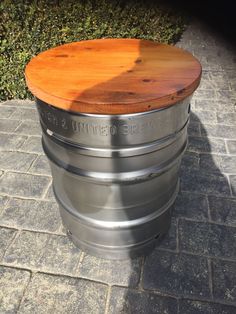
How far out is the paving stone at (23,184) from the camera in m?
2.93

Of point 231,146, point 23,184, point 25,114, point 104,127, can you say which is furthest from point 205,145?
point 25,114

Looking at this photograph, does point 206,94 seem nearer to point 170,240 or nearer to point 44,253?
point 170,240

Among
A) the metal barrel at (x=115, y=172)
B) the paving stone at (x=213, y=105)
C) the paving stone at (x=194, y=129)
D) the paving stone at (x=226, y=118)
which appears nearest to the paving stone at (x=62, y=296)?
the metal barrel at (x=115, y=172)

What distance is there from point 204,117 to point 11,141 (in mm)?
2491

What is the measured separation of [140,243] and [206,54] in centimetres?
518

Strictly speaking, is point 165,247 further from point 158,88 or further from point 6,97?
point 6,97

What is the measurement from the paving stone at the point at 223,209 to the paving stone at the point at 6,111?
2852 mm

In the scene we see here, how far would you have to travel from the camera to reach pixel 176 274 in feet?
7.25

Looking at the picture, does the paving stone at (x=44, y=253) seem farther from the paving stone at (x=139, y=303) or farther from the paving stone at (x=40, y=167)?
the paving stone at (x=40, y=167)

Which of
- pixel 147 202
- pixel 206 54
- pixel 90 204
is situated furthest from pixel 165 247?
pixel 206 54

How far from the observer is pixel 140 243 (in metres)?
2.21

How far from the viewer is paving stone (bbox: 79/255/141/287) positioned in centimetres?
218

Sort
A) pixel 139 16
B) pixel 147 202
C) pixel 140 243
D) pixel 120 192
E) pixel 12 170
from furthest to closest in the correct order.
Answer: pixel 139 16 → pixel 12 170 → pixel 140 243 → pixel 147 202 → pixel 120 192

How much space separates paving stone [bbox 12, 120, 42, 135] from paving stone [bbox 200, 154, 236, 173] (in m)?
1.99
